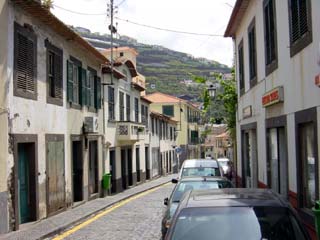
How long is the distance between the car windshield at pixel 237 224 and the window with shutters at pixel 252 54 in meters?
11.4

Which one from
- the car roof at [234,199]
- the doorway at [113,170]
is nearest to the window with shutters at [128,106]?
the doorway at [113,170]

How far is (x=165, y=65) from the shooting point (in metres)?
64.9

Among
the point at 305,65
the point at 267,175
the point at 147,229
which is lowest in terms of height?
the point at 147,229

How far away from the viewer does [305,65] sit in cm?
959

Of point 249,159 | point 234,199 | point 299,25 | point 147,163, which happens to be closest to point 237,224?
point 234,199

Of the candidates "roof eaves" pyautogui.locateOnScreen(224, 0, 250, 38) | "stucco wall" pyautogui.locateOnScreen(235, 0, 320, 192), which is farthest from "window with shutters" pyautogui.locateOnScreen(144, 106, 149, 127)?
"stucco wall" pyautogui.locateOnScreen(235, 0, 320, 192)

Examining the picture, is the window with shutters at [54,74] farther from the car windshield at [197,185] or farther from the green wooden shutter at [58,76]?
the car windshield at [197,185]

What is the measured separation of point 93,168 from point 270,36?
12.3 meters

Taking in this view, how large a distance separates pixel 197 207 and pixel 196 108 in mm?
72548

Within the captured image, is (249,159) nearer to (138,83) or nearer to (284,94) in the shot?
(284,94)

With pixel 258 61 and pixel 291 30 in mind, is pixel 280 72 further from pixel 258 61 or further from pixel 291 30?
pixel 258 61

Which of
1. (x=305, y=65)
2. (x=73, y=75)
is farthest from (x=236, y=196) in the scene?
(x=73, y=75)

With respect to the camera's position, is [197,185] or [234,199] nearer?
[234,199]

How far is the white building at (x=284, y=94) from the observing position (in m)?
9.27
